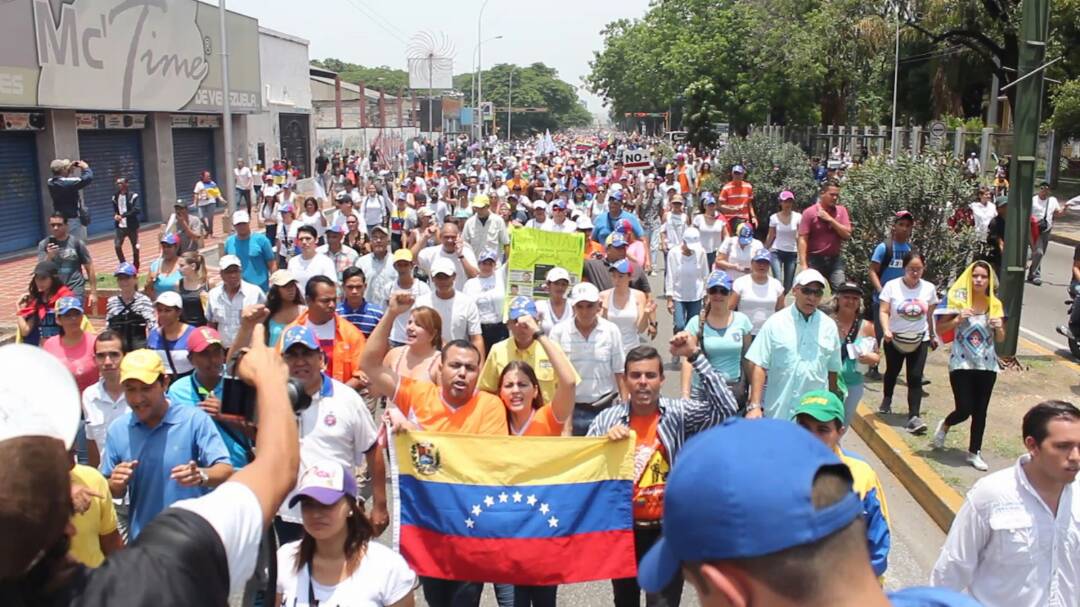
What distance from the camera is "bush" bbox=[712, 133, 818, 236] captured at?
20062mm

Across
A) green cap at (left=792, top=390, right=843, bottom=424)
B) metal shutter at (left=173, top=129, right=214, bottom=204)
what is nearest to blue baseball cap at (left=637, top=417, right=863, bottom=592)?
green cap at (left=792, top=390, right=843, bottom=424)

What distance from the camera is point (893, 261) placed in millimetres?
9352

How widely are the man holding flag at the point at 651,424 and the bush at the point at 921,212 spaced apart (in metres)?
6.99

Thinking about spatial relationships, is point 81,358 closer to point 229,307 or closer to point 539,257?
point 229,307

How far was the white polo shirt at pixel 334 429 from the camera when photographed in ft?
15.9

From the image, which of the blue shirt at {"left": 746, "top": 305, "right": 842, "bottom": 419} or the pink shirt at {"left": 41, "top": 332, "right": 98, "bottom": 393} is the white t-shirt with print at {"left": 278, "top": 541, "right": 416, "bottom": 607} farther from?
the pink shirt at {"left": 41, "top": 332, "right": 98, "bottom": 393}

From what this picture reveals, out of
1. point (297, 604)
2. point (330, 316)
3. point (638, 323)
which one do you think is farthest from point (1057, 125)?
point (297, 604)

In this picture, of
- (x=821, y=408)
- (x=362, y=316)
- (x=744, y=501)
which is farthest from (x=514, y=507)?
(x=362, y=316)

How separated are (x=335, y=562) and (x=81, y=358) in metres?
3.78

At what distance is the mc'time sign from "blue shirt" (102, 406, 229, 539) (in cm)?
1692

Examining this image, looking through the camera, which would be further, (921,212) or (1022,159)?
(921,212)

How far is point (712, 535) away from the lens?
1369 millimetres

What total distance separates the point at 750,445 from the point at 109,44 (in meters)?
24.3

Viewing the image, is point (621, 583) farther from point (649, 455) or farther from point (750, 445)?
point (750, 445)
